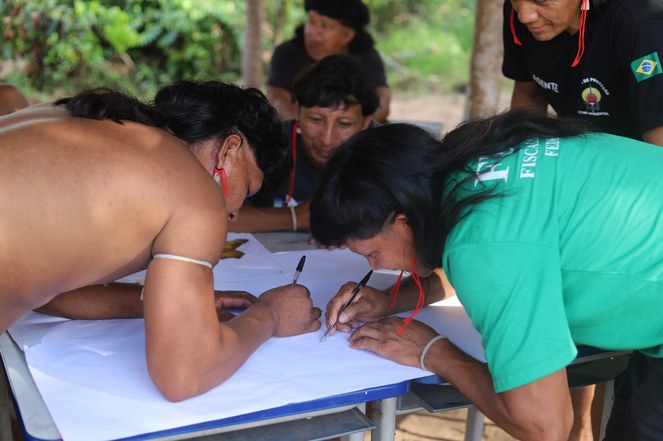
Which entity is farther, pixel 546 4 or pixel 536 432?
pixel 546 4

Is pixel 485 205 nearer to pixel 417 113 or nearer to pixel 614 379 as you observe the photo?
pixel 614 379

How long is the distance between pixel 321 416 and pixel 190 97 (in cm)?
76

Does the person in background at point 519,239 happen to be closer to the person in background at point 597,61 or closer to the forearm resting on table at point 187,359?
the forearm resting on table at point 187,359

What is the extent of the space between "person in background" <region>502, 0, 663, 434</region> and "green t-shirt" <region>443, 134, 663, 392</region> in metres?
0.56

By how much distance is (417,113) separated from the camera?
10008 millimetres

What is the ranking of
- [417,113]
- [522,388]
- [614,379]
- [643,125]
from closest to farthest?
[522,388]
[614,379]
[643,125]
[417,113]

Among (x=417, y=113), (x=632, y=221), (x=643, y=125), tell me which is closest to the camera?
(x=632, y=221)

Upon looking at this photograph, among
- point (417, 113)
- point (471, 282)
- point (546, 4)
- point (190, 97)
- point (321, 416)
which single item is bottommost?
point (417, 113)

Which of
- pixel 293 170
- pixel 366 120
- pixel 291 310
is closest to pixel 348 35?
pixel 366 120

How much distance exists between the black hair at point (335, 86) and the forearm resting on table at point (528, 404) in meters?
1.60

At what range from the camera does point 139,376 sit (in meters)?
1.46

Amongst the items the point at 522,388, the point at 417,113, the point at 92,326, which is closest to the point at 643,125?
the point at 522,388

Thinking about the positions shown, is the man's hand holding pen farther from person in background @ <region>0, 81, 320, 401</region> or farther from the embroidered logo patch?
the embroidered logo patch

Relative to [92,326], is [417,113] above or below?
below
